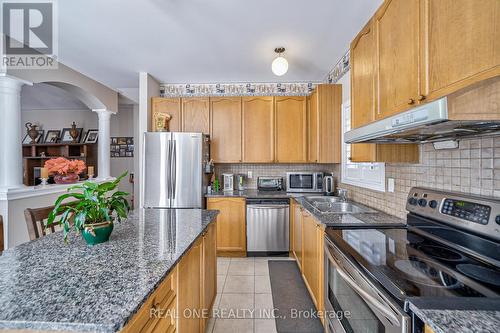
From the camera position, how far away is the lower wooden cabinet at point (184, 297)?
0.88 m

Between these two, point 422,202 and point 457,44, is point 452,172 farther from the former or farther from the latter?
point 457,44

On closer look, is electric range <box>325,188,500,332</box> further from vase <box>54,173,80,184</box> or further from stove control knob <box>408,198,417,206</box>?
vase <box>54,173,80,184</box>

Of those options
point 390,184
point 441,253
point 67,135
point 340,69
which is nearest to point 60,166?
point 441,253

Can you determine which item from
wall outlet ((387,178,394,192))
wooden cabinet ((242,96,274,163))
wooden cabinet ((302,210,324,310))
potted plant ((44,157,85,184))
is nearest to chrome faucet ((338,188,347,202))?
wooden cabinet ((302,210,324,310))

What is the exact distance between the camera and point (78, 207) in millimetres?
1190

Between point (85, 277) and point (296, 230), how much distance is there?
2.39 metres

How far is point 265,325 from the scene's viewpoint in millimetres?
1921

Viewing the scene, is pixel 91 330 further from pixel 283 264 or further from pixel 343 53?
pixel 343 53

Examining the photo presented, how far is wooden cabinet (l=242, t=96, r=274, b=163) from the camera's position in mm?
3537

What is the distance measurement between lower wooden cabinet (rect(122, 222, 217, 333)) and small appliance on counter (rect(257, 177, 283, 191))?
5.73 feet

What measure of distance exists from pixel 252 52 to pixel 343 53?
109 cm

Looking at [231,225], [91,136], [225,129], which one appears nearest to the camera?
[231,225]

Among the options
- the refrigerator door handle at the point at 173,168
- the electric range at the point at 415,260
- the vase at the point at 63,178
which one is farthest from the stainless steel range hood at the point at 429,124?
the vase at the point at 63,178

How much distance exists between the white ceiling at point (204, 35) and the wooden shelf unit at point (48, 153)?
8.78 ft
